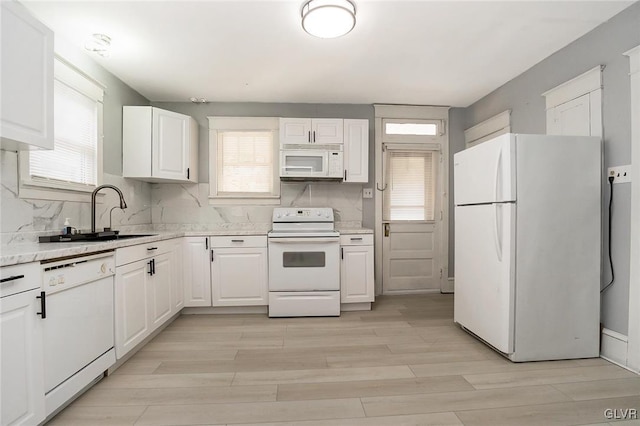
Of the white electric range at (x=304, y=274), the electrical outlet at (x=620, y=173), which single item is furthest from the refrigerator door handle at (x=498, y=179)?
the white electric range at (x=304, y=274)

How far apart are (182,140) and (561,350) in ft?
13.5

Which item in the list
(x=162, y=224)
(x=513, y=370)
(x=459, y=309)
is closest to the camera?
(x=513, y=370)

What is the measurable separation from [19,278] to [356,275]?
2.75 m

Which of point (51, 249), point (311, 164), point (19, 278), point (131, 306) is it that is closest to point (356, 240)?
point (311, 164)

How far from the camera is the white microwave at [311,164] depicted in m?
3.52

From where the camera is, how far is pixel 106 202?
2871 millimetres

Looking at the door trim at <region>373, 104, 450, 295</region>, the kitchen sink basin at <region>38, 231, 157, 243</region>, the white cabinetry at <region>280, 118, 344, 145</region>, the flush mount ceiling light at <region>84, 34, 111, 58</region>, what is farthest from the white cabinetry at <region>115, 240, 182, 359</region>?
the door trim at <region>373, 104, 450, 295</region>

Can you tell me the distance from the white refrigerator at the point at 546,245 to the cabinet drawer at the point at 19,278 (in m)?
2.85

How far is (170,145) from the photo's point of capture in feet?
11.0

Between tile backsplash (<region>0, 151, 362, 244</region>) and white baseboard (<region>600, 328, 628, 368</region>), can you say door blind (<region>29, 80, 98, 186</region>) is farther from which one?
white baseboard (<region>600, 328, 628, 368</region>)

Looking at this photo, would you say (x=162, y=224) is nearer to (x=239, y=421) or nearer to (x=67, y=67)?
(x=67, y=67)

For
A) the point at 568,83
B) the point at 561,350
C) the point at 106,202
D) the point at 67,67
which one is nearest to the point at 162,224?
the point at 106,202

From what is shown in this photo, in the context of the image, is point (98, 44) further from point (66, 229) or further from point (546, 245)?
point (546, 245)

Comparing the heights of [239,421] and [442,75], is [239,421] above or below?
below
